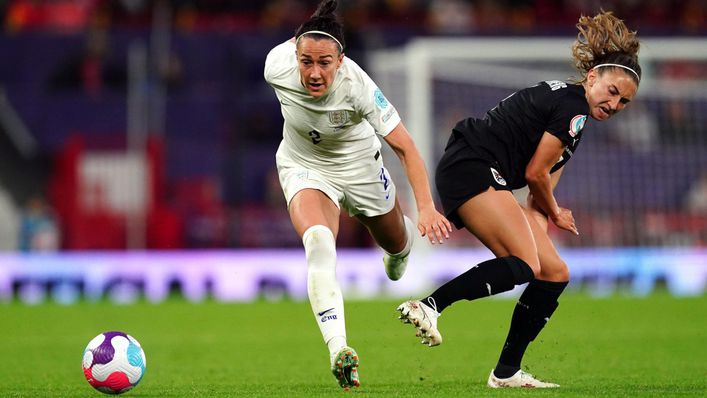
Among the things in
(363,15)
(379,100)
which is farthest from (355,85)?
(363,15)

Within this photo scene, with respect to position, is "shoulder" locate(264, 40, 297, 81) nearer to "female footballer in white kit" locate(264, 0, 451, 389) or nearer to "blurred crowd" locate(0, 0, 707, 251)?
"female footballer in white kit" locate(264, 0, 451, 389)

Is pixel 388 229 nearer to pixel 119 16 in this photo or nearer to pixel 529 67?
pixel 529 67

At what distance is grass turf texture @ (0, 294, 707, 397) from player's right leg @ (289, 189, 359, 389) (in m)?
0.26

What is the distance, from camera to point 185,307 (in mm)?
16578

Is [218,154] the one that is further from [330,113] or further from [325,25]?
[325,25]

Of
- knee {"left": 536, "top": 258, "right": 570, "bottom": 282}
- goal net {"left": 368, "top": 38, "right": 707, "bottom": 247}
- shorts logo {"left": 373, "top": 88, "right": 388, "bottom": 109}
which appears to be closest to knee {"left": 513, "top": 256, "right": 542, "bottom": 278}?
knee {"left": 536, "top": 258, "right": 570, "bottom": 282}

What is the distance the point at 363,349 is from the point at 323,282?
3704 millimetres

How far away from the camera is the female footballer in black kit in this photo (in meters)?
6.95

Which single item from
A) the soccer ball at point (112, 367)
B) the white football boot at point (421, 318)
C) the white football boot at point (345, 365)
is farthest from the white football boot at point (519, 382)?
the soccer ball at point (112, 367)

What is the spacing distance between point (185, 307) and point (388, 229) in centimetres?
825

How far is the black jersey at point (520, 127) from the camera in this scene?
7086 millimetres

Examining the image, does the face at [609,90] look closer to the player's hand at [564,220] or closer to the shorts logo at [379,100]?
the player's hand at [564,220]

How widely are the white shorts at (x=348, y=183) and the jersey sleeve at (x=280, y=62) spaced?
23.2 inches

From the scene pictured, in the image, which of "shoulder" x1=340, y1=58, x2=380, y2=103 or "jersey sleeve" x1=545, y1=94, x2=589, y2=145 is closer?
"jersey sleeve" x1=545, y1=94, x2=589, y2=145
